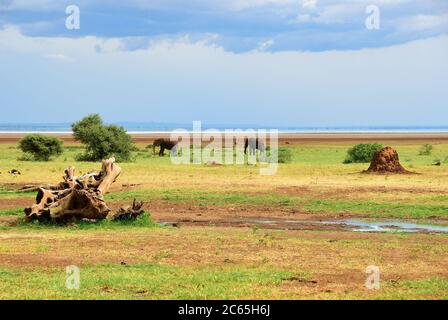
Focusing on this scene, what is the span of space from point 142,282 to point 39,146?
3827cm

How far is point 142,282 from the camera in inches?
492

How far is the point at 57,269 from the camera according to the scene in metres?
13.8

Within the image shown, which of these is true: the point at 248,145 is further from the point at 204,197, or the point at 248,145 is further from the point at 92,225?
the point at 92,225

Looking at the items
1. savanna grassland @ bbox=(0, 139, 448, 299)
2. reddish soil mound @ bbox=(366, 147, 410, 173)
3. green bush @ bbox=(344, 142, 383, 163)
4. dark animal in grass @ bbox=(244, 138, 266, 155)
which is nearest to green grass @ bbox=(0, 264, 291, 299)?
savanna grassland @ bbox=(0, 139, 448, 299)

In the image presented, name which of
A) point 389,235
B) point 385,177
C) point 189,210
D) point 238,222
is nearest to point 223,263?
point 389,235

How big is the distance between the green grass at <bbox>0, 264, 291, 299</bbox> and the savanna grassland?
0.6 inches

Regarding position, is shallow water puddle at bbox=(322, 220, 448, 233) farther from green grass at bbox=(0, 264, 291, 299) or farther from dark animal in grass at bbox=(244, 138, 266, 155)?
dark animal in grass at bbox=(244, 138, 266, 155)

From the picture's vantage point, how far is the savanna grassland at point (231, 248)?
39.9 feet

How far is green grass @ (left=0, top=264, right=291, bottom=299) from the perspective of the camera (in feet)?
38.0

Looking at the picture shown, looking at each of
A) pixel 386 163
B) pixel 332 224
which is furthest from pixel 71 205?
pixel 386 163

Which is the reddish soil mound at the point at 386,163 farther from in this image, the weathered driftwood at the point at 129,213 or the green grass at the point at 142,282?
the green grass at the point at 142,282
